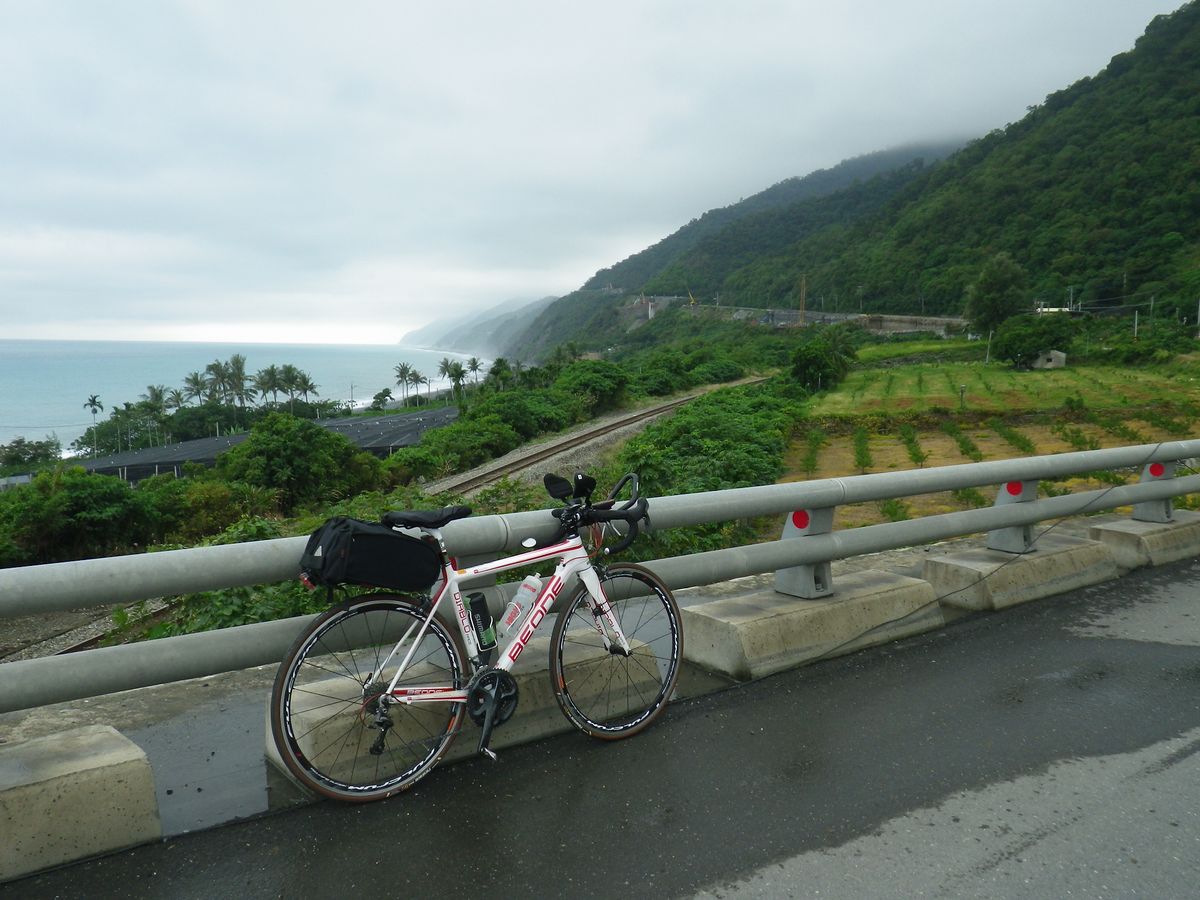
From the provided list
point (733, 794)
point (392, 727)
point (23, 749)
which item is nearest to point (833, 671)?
point (733, 794)

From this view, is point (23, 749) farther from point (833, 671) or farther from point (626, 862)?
point (833, 671)

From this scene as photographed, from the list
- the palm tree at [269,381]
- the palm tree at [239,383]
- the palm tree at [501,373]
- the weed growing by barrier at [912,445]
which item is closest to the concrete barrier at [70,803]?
the weed growing by barrier at [912,445]

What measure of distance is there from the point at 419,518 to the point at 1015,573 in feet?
14.8

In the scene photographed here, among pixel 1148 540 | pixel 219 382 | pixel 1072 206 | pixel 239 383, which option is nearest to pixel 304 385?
pixel 239 383

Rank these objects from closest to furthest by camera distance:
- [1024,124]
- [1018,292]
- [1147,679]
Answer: [1147,679]
[1018,292]
[1024,124]

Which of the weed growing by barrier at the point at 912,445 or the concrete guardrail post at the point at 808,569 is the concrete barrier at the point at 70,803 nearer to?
the concrete guardrail post at the point at 808,569

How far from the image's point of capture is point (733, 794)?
325 cm

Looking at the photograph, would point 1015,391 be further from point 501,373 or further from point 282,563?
point 501,373

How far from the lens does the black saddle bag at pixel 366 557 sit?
2949 millimetres

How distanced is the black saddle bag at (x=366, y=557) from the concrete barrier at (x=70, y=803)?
0.87 m

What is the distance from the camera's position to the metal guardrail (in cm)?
276

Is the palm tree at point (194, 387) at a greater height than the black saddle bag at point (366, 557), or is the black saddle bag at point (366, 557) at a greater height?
the palm tree at point (194, 387)

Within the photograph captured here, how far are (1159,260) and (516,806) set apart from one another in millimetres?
118324

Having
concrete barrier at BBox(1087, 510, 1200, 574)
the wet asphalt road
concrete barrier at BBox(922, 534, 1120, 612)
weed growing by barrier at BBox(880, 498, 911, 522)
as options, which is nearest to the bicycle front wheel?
the wet asphalt road
